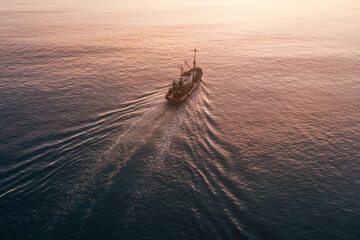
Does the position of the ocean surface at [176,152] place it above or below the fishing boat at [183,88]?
below

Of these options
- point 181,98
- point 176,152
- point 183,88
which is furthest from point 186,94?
point 176,152

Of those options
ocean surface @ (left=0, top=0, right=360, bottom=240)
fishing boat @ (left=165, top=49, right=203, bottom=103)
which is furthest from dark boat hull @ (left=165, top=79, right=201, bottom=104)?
ocean surface @ (left=0, top=0, right=360, bottom=240)

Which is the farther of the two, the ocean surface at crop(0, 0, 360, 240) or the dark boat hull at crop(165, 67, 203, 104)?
the dark boat hull at crop(165, 67, 203, 104)

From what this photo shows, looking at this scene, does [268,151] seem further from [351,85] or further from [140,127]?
[351,85]

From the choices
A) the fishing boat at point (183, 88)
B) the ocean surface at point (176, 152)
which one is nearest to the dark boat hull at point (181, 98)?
the fishing boat at point (183, 88)

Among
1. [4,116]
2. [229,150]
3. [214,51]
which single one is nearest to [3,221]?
[4,116]

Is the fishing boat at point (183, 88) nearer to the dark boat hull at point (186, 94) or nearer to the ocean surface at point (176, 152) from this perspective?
the dark boat hull at point (186, 94)

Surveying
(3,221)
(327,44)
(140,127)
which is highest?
(327,44)

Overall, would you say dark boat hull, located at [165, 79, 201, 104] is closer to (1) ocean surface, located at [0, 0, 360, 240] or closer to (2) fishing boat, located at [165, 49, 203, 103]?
(2) fishing boat, located at [165, 49, 203, 103]
